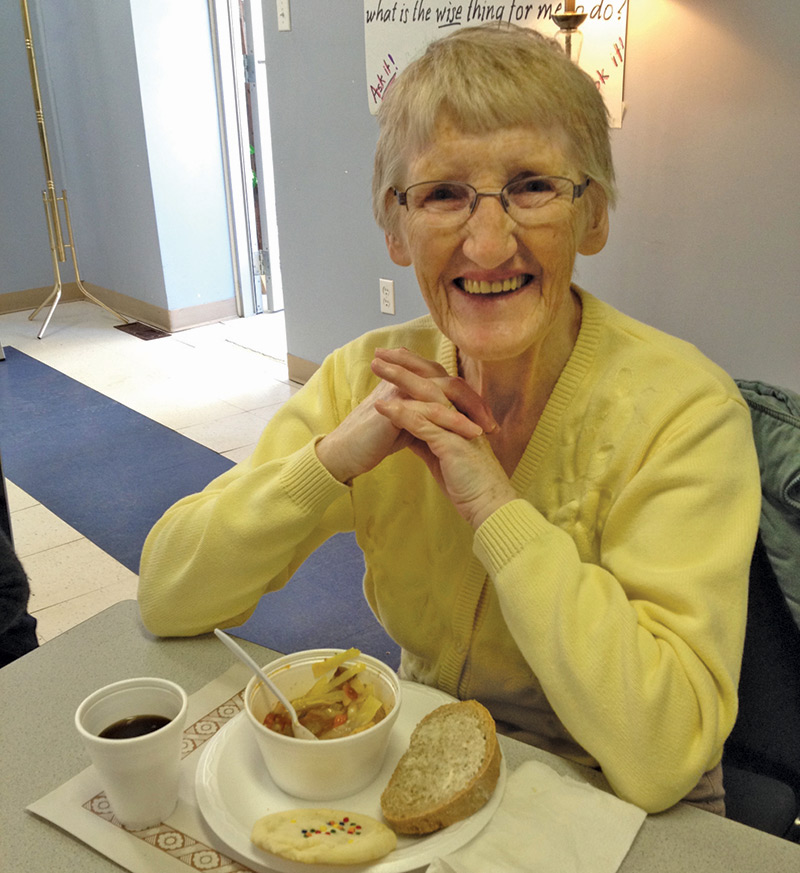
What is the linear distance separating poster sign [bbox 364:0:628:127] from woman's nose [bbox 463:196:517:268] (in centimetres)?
95

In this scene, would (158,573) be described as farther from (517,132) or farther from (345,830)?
(517,132)

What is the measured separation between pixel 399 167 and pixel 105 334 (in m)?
4.45

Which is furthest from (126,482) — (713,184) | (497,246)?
(497,246)

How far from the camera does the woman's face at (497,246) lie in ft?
3.16

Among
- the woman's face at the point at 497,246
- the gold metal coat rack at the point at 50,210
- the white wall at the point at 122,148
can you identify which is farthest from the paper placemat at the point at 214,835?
the gold metal coat rack at the point at 50,210

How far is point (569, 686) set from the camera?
87 cm

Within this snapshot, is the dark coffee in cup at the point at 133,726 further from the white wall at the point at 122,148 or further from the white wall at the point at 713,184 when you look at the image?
the white wall at the point at 122,148

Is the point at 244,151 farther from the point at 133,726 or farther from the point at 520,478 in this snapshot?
the point at 133,726

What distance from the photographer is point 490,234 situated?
97 centimetres

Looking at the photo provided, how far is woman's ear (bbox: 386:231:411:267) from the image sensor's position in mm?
1119

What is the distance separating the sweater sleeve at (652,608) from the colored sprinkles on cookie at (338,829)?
0.24 metres

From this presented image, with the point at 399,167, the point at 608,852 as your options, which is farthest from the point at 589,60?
the point at 608,852

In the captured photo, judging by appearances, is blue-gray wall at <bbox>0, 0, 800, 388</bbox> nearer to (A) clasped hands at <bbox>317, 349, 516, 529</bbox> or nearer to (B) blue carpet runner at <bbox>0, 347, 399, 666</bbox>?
(B) blue carpet runner at <bbox>0, 347, 399, 666</bbox>

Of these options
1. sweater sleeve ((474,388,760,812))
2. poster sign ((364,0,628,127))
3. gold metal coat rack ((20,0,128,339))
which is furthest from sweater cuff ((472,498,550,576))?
gold metal coat rack ((20,0,128,339))
